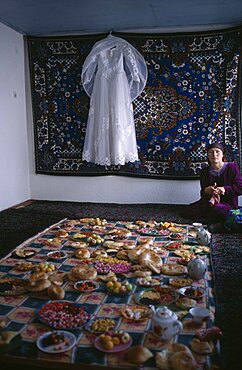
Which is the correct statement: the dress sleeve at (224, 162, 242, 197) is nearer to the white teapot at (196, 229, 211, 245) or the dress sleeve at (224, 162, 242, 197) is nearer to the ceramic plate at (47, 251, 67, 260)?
the white teapot at (196, 229, 211, 245)

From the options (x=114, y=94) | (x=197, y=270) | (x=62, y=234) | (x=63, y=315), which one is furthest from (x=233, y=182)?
(x=63, y=315)

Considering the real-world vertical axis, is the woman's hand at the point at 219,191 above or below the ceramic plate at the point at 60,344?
above

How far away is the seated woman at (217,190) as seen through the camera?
3.07m

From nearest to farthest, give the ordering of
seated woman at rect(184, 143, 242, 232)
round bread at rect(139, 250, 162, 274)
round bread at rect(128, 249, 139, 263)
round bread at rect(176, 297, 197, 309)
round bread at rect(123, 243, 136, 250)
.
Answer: round bread at rect(176, 297, 197, 309), round bread at rect(139, 250, 162, 274), round bread at rect(128, 249, 139, 263), round bread at rect(123, 243, 136, 250), seated woman at rect(184, 143, 242, 232)

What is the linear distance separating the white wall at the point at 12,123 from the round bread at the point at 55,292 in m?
2.18

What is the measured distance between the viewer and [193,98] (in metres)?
3.67

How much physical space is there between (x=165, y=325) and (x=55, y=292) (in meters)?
0.51

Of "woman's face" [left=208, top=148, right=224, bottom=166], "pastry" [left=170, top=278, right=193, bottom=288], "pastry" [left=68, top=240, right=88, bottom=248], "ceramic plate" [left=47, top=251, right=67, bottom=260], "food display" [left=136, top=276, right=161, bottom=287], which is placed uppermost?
"woman's face" [left=208, top=148, right=224, bottom=166]

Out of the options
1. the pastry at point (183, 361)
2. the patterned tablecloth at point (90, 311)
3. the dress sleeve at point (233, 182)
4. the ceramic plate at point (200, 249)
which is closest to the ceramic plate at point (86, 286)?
the patterned tablecloth at point (90, 311)

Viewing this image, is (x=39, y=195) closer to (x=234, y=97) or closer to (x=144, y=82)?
(x=144, y=82)

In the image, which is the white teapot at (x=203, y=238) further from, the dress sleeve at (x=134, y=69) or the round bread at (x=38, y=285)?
the dress sleeve at (x=134, y=69)

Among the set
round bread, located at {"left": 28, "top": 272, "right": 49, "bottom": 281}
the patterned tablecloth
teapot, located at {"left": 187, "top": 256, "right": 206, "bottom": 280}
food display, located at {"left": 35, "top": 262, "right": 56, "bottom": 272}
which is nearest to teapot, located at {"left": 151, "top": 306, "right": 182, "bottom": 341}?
the patterned tablecloth

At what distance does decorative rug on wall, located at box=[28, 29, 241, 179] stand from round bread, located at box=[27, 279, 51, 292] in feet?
7.60

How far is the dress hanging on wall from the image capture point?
3.61 meters
